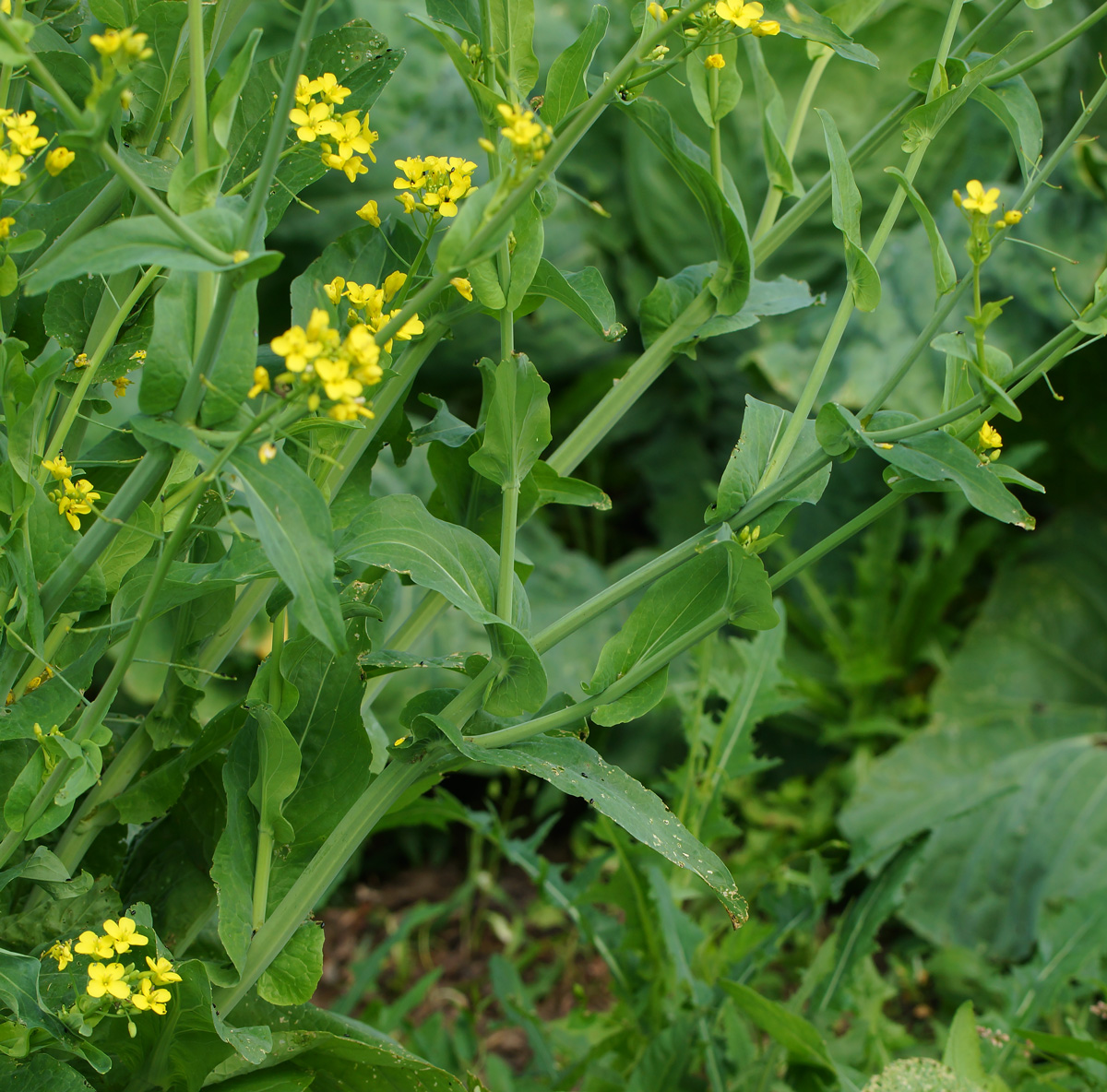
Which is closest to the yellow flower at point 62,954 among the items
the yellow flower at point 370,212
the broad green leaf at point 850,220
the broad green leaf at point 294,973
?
the broad green leaf at point 294,973

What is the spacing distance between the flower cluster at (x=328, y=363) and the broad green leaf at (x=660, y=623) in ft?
0.77

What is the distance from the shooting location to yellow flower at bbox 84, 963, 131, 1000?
522 mm

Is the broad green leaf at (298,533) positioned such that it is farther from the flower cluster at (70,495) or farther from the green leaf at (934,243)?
the green leaf at (934,243)

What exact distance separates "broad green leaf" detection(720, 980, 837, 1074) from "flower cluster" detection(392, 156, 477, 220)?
2.10 ft

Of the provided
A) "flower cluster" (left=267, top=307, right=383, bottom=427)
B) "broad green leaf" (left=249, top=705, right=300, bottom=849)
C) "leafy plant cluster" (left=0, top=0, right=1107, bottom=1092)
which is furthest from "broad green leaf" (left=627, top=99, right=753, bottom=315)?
"broad green leaf" (left=249, top=705, right=300, bottom=849)

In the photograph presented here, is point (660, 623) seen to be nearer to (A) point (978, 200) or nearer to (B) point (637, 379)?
(B) point (637, 379)

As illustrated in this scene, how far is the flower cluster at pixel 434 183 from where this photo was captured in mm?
593

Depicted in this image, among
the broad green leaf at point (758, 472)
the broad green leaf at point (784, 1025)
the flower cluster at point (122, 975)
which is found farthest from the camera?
the broad green leaf at point (784, 1025)

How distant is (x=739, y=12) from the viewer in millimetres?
542

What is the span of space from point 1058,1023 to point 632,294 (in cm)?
156

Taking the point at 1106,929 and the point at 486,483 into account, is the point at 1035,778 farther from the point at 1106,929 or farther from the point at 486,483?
the point at 486,483

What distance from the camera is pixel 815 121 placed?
2.31 m

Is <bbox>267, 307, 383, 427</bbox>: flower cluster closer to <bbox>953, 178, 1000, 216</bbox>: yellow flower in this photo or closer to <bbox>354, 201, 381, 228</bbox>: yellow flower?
<bbox>354, 201, 381, 228</bbox>: yellow flower

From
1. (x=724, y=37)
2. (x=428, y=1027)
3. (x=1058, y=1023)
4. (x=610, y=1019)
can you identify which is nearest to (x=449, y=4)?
(x=724, y=37)
